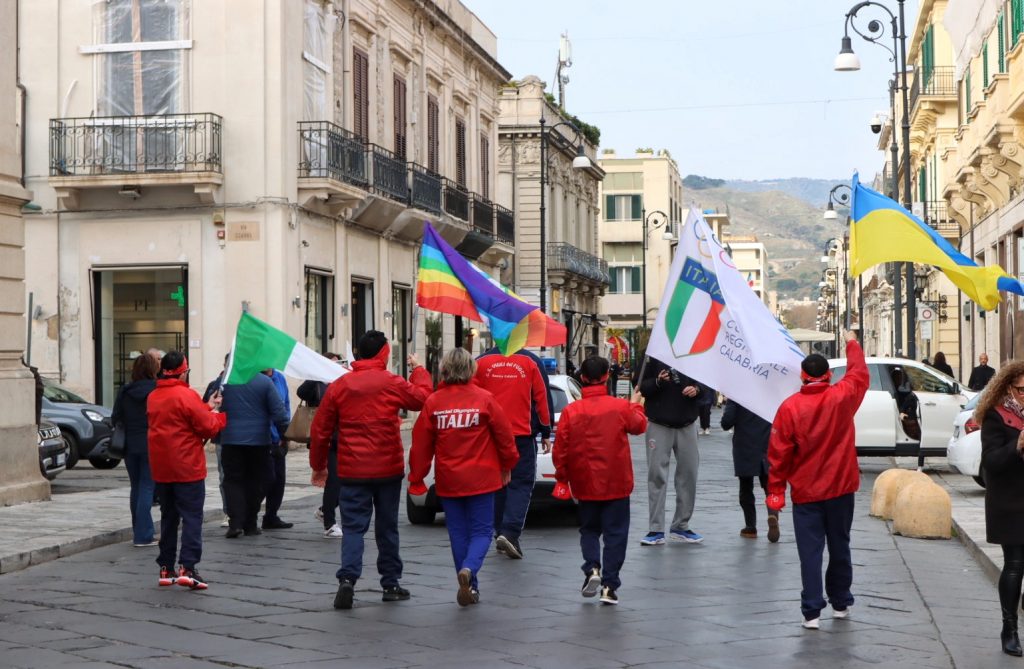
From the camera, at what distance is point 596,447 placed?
1008 cm

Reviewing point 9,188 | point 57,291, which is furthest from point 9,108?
point 57,291

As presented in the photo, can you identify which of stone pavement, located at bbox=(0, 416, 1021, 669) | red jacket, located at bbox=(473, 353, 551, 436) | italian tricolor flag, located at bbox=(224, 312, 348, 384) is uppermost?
italian tricolor flag, located at bbox=(224, 312, 348, 384)

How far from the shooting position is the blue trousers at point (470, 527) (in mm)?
9805

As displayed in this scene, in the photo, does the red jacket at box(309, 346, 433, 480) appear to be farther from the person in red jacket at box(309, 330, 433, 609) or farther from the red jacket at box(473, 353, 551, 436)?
the red jacket at box(473, 353, 551, 436)

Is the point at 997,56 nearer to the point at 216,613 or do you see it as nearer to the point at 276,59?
the point at 276,59

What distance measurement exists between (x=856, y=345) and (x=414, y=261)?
87.7ft

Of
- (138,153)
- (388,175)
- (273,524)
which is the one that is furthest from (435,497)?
(388,175)

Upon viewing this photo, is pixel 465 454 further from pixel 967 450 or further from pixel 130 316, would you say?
pixel 130 316

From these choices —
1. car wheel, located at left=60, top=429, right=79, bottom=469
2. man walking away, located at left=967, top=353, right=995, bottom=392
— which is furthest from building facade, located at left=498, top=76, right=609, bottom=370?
car wheel, located at left=60, top=429, right=79, bottom=469

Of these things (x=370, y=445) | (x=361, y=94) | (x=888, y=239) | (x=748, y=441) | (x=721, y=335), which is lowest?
(x=748, y=441)

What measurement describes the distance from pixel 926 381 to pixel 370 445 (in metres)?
13.7

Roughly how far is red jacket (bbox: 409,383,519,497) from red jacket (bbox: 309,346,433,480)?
18 centimetres

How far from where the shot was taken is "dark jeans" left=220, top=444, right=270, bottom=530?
13594 mm

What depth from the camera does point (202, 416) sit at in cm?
1096
